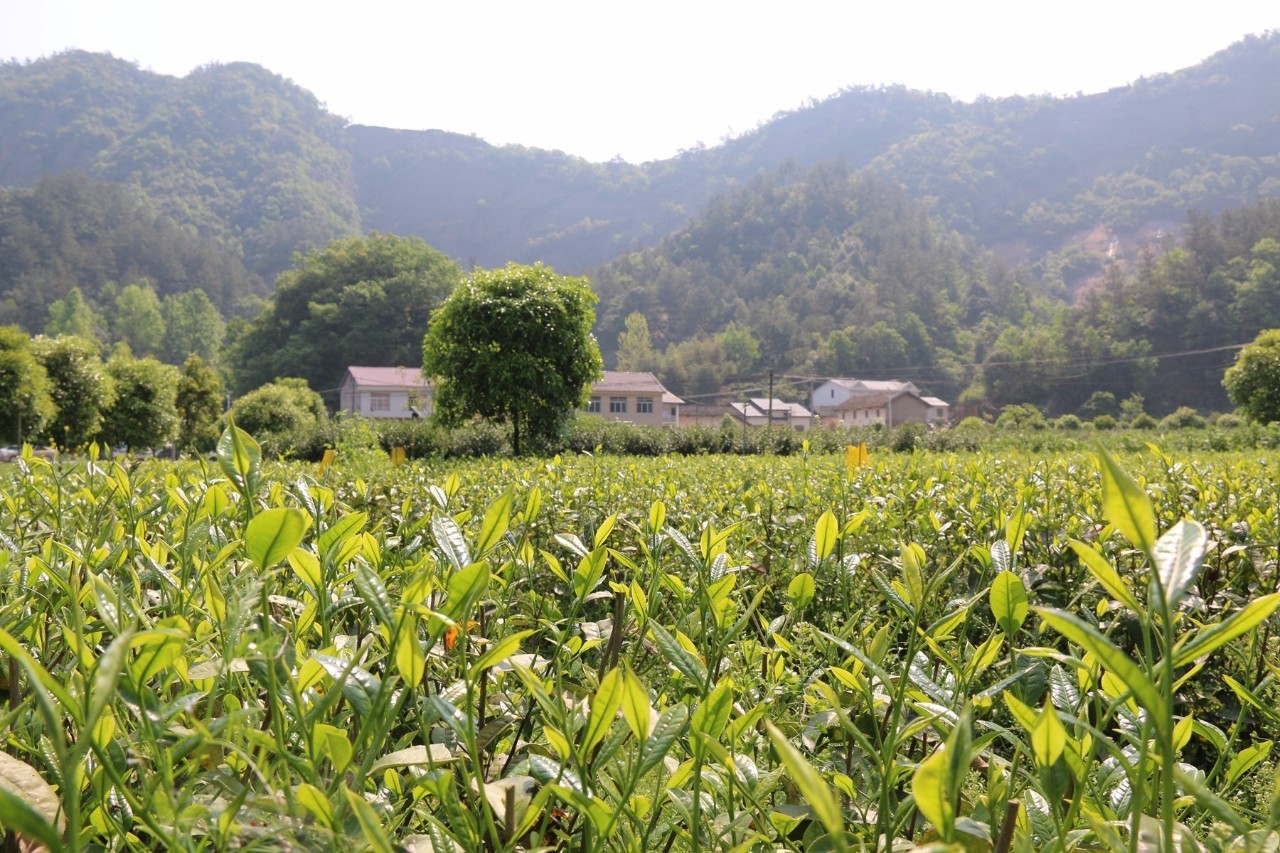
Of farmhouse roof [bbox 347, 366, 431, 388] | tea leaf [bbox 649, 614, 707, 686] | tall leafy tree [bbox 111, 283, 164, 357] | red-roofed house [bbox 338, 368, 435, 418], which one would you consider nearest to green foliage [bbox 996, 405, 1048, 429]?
red-roofed house [bbox 338, 368, 435, 418]

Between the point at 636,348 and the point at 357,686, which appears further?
the point at 636,348

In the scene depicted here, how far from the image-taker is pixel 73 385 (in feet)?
69.5

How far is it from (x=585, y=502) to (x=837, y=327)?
3057 inches

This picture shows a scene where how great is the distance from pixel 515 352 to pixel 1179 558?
13.1 meters

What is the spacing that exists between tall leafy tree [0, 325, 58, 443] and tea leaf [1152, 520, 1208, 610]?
20.7 metres

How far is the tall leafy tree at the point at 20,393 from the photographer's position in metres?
17.6

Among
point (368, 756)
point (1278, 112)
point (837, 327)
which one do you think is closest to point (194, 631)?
point (368, 756)

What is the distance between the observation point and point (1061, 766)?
64 centimetres

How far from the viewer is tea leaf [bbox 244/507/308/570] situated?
0.54 metres

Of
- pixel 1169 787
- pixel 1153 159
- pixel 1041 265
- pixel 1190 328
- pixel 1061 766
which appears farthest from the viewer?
pixel 1153 159

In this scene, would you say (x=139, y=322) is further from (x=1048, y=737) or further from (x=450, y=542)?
(x=1048, y=737)

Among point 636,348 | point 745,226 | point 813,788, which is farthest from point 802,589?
point 745,226

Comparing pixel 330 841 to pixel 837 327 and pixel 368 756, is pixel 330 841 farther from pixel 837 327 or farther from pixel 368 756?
pixel 837 327

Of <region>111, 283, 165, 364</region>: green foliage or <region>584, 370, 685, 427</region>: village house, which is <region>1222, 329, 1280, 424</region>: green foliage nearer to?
<region>584, 370, 685, 427</region>: village house
